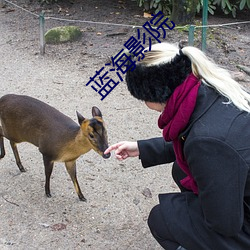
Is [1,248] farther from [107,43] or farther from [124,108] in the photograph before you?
[107,43]

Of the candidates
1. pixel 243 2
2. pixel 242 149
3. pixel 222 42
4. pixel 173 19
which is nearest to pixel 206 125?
pixel 242 149

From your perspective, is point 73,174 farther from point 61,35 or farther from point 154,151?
point 61,35

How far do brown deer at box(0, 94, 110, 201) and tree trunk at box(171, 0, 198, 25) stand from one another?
3717 mm

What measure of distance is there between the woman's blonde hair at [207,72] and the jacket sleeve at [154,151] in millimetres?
701

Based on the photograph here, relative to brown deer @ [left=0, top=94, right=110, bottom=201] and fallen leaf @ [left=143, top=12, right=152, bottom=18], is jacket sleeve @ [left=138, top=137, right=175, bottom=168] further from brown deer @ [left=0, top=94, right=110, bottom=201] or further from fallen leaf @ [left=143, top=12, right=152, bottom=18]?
fallen leaf @ [left=143, top=12, right=152, bottom=18]

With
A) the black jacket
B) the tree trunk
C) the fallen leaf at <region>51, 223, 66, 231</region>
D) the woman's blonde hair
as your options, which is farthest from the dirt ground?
the woman's blonde hair

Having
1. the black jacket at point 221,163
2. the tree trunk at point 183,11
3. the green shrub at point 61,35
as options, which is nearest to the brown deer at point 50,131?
the black jacket at point 221,163

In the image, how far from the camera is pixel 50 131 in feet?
10.00

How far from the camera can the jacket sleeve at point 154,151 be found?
2.53 meters

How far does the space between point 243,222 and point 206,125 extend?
1.70 feet

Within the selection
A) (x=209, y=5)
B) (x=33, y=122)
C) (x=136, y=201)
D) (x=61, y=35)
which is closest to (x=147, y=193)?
(x=136, y=201)

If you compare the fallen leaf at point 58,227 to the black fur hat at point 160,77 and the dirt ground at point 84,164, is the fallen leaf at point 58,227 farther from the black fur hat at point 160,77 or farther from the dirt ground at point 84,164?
the black fur hat at point 160,77

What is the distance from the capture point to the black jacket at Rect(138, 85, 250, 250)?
1.79 metres

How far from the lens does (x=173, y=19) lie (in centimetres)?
650
